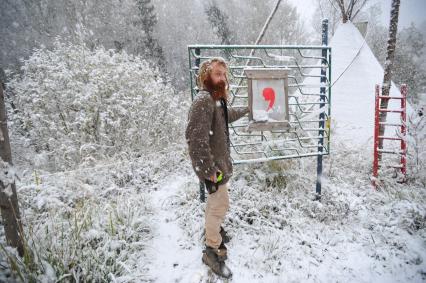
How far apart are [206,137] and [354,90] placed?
625 cm

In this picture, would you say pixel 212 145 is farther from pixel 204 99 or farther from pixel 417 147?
pixel 417 147

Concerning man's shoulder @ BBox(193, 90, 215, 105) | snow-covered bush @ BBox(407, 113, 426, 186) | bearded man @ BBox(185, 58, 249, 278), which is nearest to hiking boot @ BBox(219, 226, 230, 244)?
bearded man @ BBox(185, 58, 249, 278)

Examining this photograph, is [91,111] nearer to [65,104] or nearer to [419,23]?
[65,104]

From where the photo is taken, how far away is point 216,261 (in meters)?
2.53

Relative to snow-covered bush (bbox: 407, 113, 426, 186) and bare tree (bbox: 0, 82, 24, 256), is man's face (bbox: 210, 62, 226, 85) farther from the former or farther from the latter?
snow-covered bush (bbox: 407, 113, 426, 186)

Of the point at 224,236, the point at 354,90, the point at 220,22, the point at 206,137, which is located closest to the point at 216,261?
the point at 224,236

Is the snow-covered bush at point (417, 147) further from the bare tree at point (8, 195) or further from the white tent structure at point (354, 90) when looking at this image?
the bare tree at point (8, 195)

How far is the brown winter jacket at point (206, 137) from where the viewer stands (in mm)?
2166

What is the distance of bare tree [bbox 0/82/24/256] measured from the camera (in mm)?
1884

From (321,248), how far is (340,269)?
30cm

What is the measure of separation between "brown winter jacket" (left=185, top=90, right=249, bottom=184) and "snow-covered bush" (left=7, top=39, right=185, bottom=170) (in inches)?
135

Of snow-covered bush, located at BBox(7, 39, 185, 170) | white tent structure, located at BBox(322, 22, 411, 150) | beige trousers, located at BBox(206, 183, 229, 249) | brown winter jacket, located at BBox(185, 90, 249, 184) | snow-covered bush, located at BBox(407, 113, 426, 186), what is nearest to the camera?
brown winter jacket, located at BBox(185, 90, 249, 184)

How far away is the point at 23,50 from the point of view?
62.6 feet

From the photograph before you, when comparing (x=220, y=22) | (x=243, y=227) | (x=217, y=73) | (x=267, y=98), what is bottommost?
(x=243, y=227)
